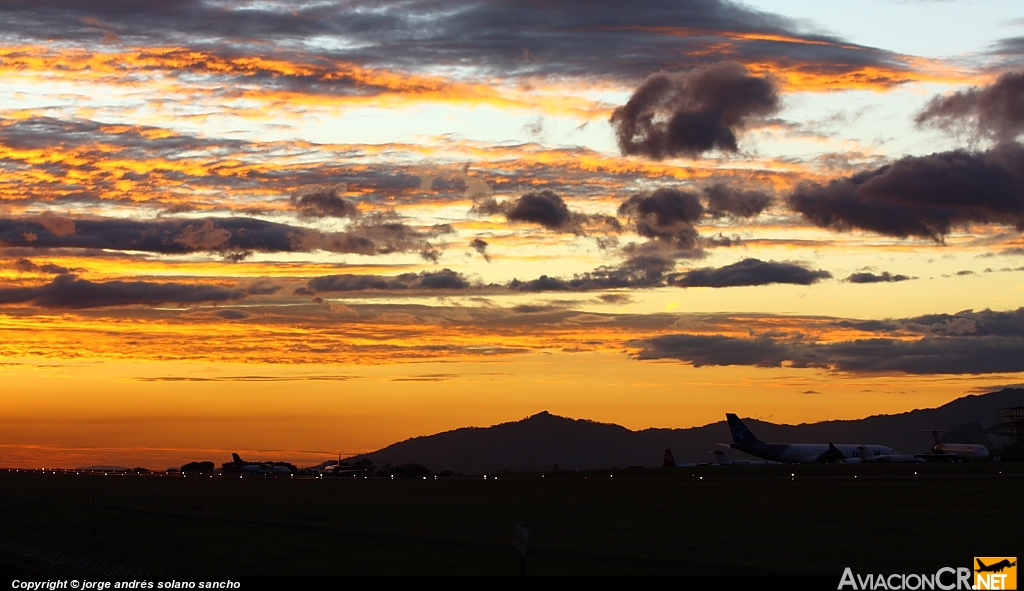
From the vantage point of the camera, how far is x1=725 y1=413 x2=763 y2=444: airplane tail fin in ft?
558

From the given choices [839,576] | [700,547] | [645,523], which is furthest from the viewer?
[645,523]

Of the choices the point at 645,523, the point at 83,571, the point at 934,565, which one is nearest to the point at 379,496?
the point at 645,523

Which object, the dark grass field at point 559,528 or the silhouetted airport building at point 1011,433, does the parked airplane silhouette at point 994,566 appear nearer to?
the dark grass field at point 559,528

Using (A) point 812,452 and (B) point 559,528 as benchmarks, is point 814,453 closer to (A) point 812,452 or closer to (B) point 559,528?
(A) point 812,452

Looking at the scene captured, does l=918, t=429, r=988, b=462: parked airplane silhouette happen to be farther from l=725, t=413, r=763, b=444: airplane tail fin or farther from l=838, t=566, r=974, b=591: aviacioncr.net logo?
l=838, t=566, r=974, b=591: aviacioncr.net logo

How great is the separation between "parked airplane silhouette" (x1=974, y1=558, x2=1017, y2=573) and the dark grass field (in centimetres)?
101

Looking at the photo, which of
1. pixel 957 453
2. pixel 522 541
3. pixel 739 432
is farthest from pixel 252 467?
pixel 522 541

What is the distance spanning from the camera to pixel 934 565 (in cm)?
3297

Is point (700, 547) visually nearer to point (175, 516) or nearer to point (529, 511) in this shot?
point (529, 511)

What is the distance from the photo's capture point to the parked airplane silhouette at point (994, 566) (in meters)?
31.4

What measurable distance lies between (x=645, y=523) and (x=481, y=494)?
34.0 m

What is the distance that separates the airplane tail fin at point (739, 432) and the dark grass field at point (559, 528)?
265 feet

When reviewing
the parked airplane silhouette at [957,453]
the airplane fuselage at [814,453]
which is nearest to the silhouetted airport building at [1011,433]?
the parked airplane silhouette at [957,453]

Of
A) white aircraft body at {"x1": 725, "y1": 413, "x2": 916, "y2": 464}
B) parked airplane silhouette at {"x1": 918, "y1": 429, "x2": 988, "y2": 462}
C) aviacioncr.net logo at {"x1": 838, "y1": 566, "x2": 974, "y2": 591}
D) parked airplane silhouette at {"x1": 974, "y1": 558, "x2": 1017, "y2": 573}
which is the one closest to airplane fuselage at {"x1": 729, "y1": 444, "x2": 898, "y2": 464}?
white aircraft body at {"x1": 725, "y1": 413, "x2": 916, "y2": 464}
